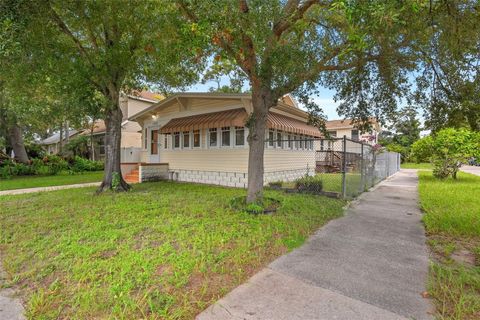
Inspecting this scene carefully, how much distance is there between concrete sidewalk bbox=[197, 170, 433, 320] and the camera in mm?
2408

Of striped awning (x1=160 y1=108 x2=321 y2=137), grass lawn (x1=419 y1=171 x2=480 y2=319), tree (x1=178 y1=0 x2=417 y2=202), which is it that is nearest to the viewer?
grass lawn (x1=419 y1=171 x2=480 y2=319)

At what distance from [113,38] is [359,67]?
7465 millimetres

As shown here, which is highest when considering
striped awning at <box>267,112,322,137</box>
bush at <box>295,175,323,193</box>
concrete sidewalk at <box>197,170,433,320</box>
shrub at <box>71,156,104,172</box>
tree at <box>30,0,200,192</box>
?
tree at <box>30,0,200,192</box>

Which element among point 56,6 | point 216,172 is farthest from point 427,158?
point 56,6

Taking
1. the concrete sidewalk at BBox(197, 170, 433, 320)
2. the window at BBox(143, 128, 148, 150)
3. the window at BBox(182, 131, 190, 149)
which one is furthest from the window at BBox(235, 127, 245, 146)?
the window at BBox(143, 128, 148, 150)

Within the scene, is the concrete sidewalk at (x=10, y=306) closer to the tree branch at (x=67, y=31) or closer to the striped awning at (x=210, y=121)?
the tree branch at (x=67, y=31)

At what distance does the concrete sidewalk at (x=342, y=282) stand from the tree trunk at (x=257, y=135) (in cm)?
192

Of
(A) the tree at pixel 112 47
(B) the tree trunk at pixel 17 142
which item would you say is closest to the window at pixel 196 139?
(A) the tree at pixel 112 47

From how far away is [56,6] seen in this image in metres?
5.89

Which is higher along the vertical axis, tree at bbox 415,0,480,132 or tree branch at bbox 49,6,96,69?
tree branch at bbox 49,6,96,69

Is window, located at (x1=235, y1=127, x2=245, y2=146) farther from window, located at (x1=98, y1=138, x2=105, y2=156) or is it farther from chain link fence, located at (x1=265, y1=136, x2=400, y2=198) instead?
window, located at (x1=98, y1=138, x2=105, y2=156)

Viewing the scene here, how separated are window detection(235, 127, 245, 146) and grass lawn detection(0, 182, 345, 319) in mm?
3949

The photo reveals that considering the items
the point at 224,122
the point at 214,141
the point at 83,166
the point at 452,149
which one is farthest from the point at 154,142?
the point at 452,149

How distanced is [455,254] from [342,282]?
2268 mm
